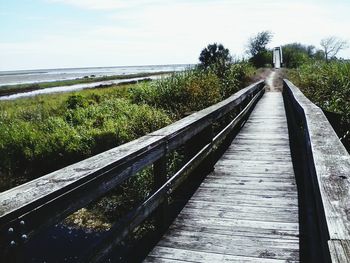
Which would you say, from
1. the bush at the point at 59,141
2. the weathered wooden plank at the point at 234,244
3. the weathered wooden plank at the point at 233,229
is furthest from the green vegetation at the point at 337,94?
the bush at the point at 59,141

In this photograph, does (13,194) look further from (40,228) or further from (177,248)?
(177,248)

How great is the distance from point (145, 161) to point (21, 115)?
16.9 metres

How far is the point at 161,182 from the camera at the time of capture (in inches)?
134

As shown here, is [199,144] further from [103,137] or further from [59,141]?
[59,141]

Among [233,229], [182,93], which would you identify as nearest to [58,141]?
[182,93]

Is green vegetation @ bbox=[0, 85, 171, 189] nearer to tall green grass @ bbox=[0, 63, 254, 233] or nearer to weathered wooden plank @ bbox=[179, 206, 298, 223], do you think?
tall green grass @ bbox=[0, 63, 254, 233]

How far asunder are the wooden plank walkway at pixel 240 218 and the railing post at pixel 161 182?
0.11 m

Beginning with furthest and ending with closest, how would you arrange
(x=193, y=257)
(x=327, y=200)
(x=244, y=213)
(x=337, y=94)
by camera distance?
(x=337, y=94)
(x=244, y=213)
(x=193, y=257)
(x=327, y=200)

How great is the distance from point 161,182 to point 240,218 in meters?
0.98

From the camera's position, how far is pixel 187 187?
4875mm

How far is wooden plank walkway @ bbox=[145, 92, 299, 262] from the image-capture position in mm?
3008

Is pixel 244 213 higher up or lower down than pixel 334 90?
lower down

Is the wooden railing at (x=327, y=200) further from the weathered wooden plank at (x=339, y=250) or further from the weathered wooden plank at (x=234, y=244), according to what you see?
→ the weathered wooden plank at (x=234, y=244)

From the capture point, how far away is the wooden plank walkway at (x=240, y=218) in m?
3.01
